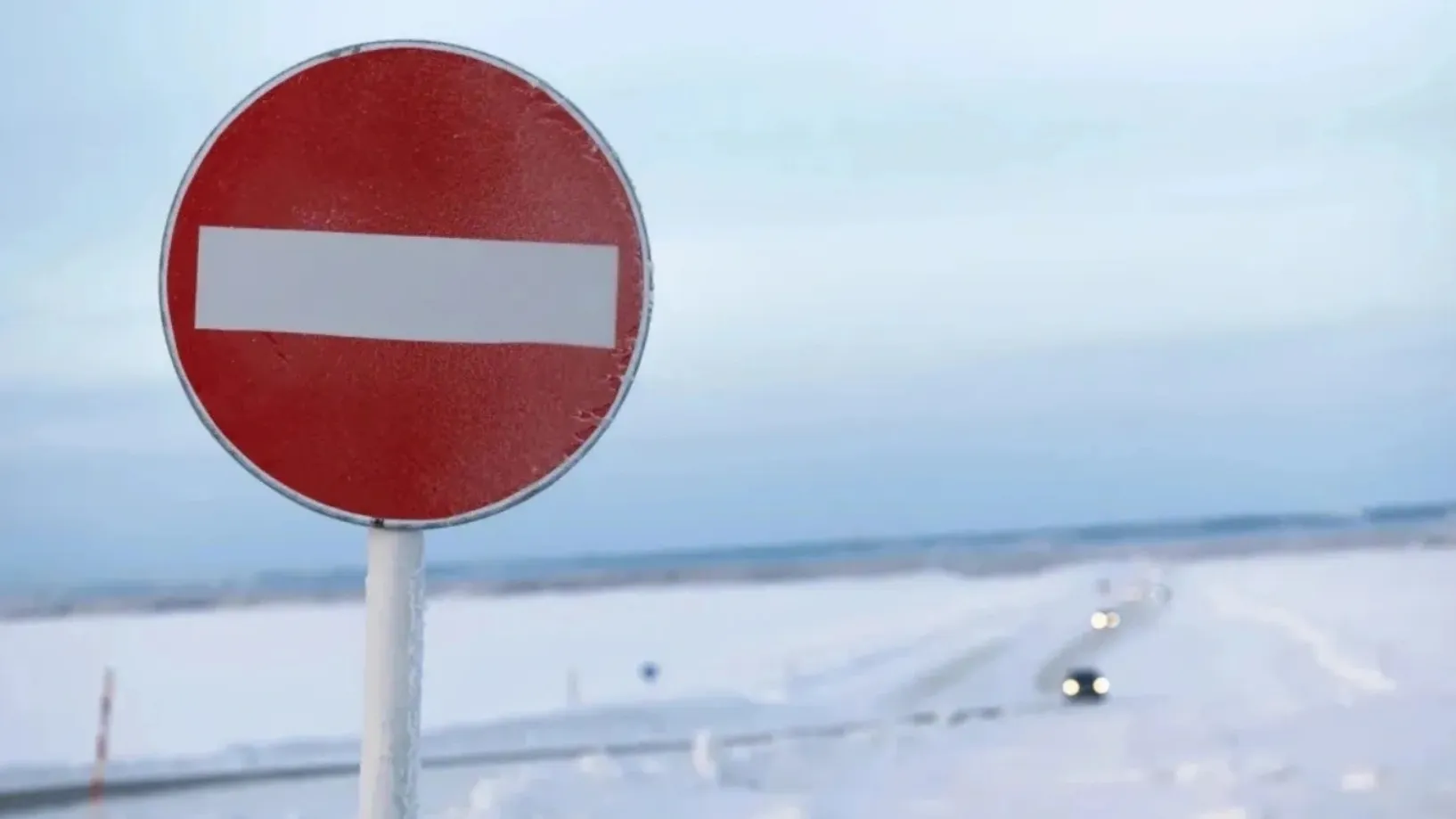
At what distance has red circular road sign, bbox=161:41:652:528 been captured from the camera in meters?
1.15

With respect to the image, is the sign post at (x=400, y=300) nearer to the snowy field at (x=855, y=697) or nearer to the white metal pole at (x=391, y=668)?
the white metal pole at (x=391, y=668)

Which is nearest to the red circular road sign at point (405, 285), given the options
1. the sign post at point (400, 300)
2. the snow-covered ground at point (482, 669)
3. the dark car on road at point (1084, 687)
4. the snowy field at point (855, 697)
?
the sign post at point (400, 300)

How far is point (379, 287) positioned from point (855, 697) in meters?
7.25

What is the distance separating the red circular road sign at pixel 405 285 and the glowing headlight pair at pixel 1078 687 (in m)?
6.66

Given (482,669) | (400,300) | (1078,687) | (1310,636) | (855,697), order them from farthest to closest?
(482,669) → (1310,636) → (855,697) → (1078,687) → (400,300)

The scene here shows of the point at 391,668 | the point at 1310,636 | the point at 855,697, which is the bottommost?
the point at 855,697

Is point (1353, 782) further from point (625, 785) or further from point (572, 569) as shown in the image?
point (572, 569)

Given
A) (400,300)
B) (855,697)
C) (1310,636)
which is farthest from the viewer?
(1310,636)

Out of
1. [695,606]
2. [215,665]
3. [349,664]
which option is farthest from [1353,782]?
[695,606]

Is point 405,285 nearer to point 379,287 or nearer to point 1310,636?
point 379,287

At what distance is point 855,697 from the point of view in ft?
26.7

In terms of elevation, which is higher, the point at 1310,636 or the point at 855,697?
the point at 1310,636

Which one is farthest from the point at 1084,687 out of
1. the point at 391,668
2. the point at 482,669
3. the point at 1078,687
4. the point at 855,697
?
the point at 391,668

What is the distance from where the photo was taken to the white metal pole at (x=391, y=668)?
3.84 feet
